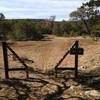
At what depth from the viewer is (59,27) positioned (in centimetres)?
5178

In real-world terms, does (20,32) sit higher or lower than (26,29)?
lower

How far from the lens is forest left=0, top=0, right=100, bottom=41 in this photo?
88.5 feet

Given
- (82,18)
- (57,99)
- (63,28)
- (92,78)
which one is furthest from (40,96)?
(63,28)

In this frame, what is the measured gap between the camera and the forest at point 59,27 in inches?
1062

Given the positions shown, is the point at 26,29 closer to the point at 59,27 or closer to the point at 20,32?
the point at 20,32

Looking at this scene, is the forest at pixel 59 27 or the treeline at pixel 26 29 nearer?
the forest at pixel 59 27

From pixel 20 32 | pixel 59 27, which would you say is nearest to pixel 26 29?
pixel 20 32

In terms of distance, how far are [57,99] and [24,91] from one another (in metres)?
1.14

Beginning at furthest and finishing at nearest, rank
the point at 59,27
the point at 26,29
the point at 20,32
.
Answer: the point at 59,27 → the point at 26,29 → the point at 20,32

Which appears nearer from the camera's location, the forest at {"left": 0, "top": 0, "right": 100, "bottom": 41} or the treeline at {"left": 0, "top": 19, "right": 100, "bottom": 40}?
the forest at {"left": 0, "top": 0, "right": 100, "bottom": 41}

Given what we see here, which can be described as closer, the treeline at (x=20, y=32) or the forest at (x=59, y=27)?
the forest at (x=59, y=27)

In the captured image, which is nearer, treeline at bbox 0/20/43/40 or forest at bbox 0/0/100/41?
forest at bbox 0/0/100/41

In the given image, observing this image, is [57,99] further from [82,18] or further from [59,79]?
[82,18]

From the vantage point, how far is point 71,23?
5397cm
